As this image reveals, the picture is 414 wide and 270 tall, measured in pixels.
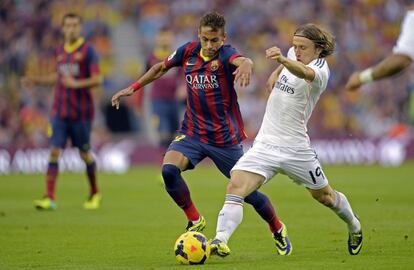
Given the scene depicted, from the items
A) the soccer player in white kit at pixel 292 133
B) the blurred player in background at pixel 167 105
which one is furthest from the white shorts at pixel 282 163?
the blurred player in background at pixel 167 105

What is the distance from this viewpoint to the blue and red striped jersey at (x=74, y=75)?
47.9ft

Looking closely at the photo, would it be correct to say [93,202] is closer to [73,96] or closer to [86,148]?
[86,148]

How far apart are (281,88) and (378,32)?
77.7ft

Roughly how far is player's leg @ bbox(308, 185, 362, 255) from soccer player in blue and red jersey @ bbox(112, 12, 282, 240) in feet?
2.09

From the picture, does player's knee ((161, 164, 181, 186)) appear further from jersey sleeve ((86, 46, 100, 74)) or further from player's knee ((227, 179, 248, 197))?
jersey sleeve ((86, 46, 100, 74))

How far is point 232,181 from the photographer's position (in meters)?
8.53

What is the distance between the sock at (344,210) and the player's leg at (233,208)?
87 centimetres

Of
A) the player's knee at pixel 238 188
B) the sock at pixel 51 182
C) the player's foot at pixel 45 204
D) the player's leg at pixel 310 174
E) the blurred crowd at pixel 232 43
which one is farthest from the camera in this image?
the blurred crowd at pixel 232 43

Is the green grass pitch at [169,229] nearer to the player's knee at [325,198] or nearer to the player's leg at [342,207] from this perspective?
the player's leg at [342,207]

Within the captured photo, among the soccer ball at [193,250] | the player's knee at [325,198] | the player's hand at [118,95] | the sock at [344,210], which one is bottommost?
the soccer ball at [193,250]

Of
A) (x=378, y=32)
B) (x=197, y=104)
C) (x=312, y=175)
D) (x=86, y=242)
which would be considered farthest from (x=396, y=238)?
(x=378, y=32)

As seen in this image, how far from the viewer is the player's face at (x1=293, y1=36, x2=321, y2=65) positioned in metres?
8.73

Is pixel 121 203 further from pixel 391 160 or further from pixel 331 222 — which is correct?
pixel 391 160

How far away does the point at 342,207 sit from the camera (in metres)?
8.99
